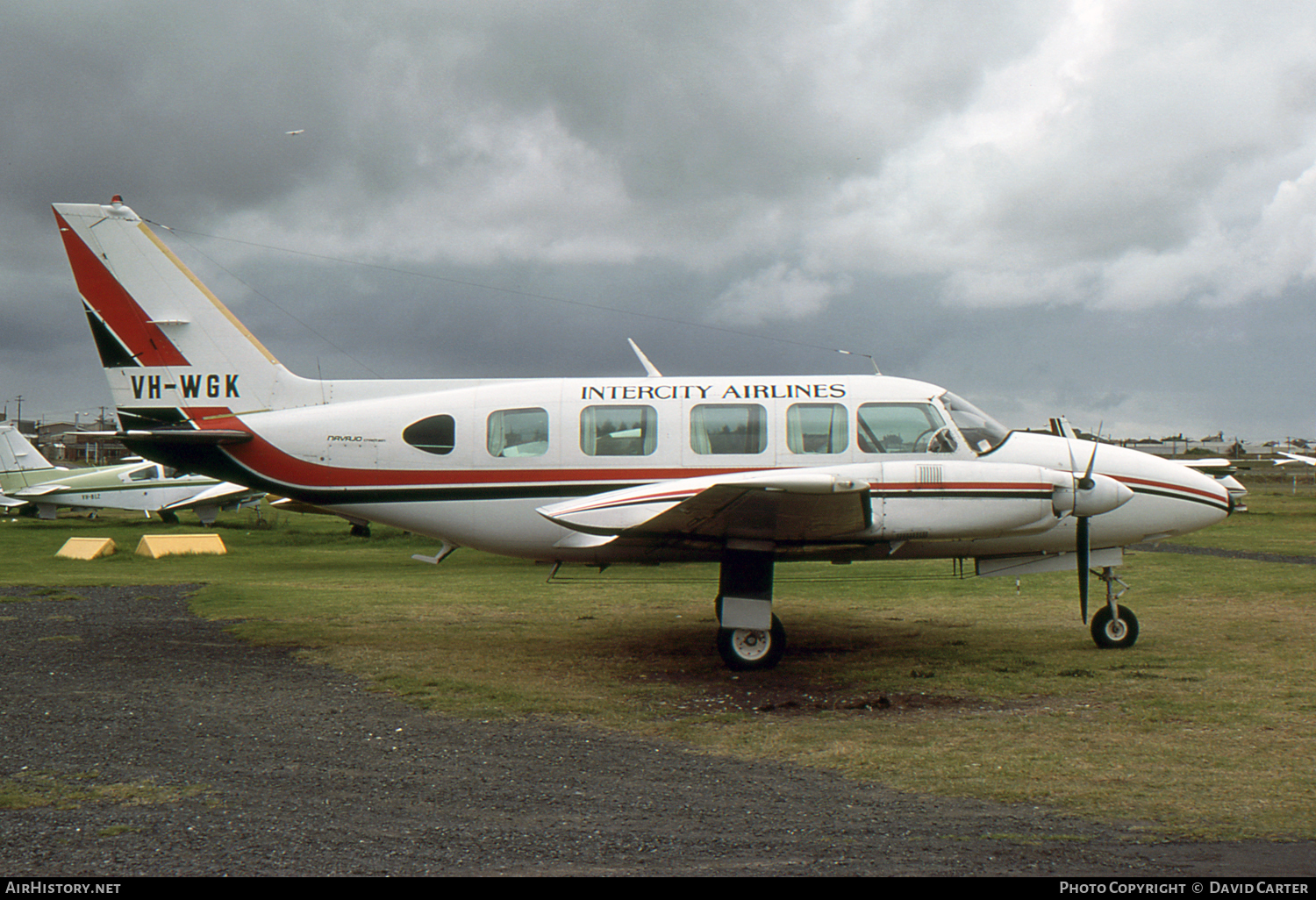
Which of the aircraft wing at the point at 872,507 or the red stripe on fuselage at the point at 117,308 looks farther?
the red stripe on fuselage at the point at 117,308

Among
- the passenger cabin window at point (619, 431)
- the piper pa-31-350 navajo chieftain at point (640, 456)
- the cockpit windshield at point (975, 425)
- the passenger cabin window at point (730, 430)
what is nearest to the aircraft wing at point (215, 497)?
the piper pa-31-350 navajo chieftain at point (640, 456)

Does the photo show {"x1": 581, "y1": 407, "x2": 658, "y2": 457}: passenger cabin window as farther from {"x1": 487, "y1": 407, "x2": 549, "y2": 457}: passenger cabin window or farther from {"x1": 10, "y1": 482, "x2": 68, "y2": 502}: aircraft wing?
{"x1": 10, "y1": 482, "x2": 68, "y2": 502}: aircraft wing

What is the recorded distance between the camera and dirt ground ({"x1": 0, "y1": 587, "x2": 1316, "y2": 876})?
4.25 m

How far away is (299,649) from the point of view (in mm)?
10164

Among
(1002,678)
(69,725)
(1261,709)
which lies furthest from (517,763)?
(1261,709)

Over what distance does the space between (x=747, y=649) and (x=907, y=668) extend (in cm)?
162

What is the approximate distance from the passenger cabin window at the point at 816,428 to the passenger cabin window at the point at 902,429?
0.19 m

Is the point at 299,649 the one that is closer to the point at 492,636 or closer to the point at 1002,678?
the point at 492,636

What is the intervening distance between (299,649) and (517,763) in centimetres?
519

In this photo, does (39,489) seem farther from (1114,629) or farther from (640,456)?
(1114,629)

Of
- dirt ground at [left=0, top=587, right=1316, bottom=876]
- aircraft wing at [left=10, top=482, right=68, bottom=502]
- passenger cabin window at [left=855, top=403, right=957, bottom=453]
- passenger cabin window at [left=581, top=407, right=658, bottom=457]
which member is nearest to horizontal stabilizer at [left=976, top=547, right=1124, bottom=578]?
passenger cabin window at [left=855, top=403, right=957, bottom=453]

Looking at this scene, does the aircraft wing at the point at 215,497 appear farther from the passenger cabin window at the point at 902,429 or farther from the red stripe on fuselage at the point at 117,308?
the passenger cabin window at the point at 902,429

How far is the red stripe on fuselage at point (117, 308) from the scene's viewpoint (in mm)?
10422

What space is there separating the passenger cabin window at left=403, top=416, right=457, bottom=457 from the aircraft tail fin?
160cm
